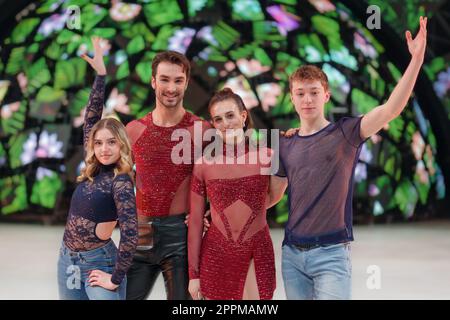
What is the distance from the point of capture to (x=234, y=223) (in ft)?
9.62

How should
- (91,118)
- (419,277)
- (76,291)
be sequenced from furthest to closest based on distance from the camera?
(419,277), (91,118), (76,291)

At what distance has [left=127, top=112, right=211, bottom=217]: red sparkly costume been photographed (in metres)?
3.18

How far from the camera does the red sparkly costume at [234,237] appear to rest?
2.92 m

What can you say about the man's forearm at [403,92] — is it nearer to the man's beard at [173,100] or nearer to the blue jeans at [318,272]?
the blue jeans at [318,272]

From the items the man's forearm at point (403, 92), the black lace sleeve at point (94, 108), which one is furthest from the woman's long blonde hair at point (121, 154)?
the man's forearm at point (403, 92)

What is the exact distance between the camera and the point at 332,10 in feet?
30.1

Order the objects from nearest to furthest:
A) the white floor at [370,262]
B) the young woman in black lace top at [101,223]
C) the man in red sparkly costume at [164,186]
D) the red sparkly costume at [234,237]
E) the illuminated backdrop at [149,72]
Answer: the young woman in black lace top at [101,223] → the red sparkly costume at [234,237] → the man in red sparkly costume at [164,186] → the white floor at [370,262] → the illuminated backdrop at [149,72]

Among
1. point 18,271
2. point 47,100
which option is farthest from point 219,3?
point 18,271

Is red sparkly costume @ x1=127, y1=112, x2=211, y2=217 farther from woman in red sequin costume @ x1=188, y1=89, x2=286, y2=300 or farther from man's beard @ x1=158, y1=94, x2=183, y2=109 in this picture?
woman in red sequin costume @ x1=188, y1=89, x2=286, y2=300

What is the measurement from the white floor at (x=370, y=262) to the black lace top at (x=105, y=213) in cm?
188

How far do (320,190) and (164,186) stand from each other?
71cm

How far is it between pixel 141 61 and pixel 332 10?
2.35 metres

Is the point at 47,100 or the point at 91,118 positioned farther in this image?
the point at 47,100

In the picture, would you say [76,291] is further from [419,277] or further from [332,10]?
[332,10]
